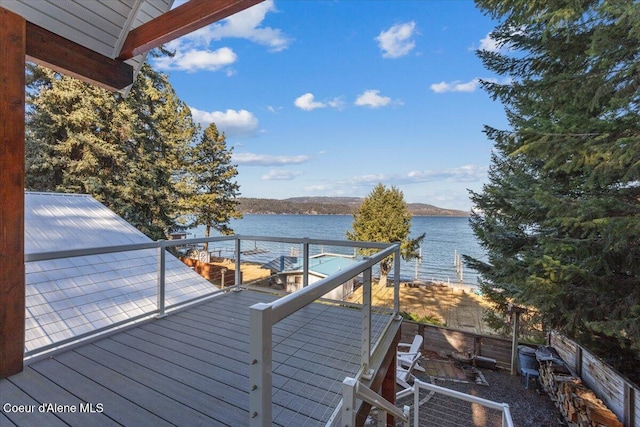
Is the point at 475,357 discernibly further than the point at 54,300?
Yes

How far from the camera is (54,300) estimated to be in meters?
4.01

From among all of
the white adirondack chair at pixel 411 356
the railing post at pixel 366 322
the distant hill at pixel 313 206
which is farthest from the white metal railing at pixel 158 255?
the distant hill at pixel 313 206

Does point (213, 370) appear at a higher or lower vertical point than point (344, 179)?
lower

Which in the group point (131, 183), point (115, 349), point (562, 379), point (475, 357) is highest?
point (131, 183)

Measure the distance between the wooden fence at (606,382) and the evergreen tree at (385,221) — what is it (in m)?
10.3

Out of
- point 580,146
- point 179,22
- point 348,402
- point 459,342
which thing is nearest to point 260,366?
point 348,402

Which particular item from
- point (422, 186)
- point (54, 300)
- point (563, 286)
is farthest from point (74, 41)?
point (422, 186)

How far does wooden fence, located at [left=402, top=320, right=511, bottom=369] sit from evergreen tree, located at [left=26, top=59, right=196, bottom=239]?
32.9 feet

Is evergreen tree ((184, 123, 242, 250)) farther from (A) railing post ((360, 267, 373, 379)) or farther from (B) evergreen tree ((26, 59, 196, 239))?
(A) railing post ((360, 267, 373, 379))

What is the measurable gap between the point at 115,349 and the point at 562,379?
298 inches

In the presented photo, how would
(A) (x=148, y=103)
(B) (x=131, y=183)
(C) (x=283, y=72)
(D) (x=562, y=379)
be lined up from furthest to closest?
(C) (x=283, y=72) < (A) (x=148, y=103) < (B) (x=131, y=183) < (D) (x=562, y=379)

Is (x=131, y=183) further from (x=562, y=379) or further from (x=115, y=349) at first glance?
(x=562, y=379)

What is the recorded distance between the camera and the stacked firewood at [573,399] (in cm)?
459

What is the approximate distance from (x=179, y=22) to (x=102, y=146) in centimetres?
1003
